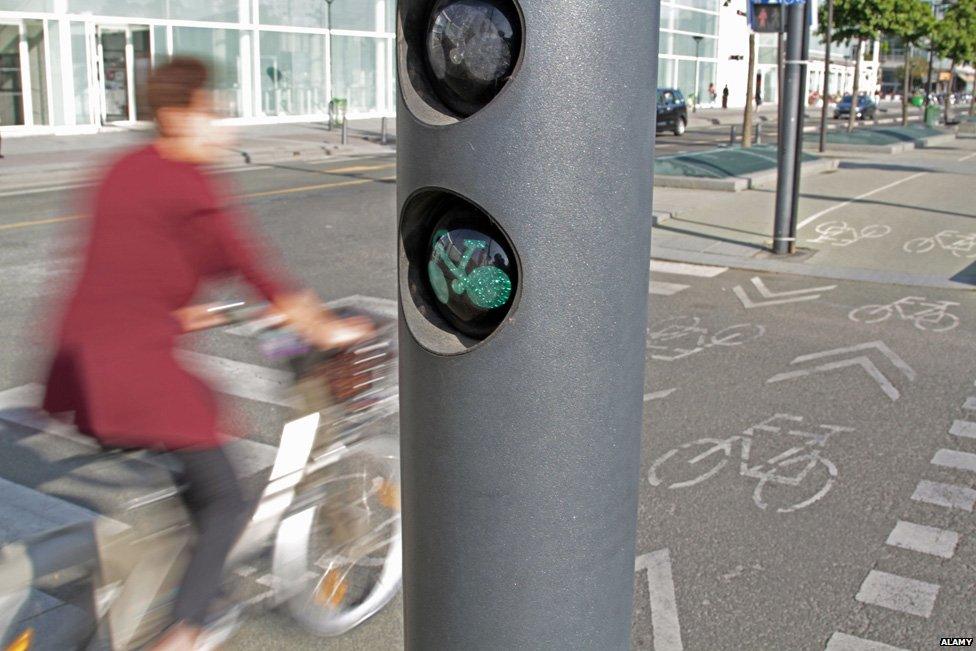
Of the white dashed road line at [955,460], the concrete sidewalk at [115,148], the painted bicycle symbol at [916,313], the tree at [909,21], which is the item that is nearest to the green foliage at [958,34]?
the tree at [909,21]

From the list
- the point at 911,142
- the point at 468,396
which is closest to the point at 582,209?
the point at 468,396

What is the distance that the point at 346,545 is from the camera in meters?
3.63

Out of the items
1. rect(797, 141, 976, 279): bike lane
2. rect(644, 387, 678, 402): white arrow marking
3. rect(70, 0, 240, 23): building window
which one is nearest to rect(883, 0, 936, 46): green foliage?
rect(797, 141, 976, 279): bike lane

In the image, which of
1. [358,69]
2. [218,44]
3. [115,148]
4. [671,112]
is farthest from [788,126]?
[358,69]

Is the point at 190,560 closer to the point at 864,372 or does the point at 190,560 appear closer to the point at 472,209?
the point at 472,209

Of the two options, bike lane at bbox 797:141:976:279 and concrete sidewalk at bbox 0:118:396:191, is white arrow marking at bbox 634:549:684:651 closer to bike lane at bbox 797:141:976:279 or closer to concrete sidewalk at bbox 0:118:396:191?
bike lane at bbox 797:141:976:279

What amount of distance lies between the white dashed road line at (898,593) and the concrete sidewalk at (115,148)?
15114 millimetres

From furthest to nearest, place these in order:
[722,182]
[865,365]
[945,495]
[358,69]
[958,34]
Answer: [958,34] < [358,69] < [722,182] < [865,365] < [945,495]

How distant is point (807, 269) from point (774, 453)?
5.68 m

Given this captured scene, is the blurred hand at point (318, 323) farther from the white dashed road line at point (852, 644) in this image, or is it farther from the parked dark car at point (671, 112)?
the parked dark car at point (671, 112)

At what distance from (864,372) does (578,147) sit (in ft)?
20.1

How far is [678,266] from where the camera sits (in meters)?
11.0

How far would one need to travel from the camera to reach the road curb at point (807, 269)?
396 inches

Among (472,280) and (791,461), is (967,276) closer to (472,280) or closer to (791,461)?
(791,461)
